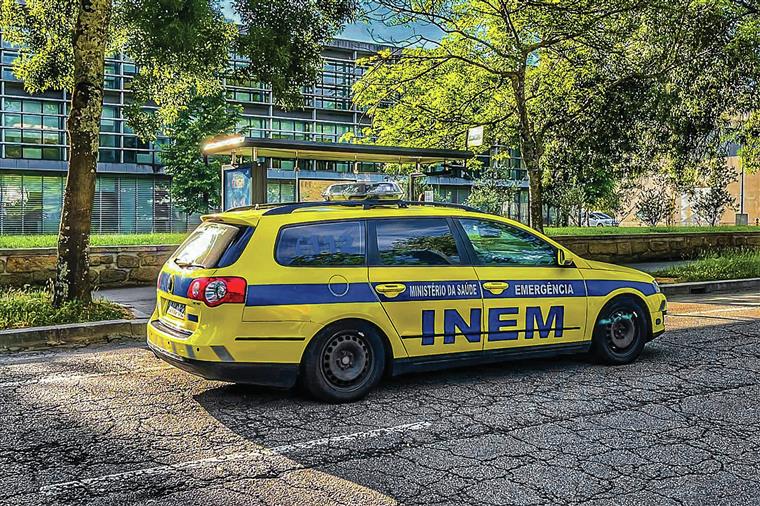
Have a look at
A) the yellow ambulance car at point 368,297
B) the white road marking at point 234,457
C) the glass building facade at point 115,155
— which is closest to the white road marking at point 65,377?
the yellow ambulance car at point 368,297

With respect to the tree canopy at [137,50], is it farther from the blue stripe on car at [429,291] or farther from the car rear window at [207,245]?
the blue stripe on car at [429,291]

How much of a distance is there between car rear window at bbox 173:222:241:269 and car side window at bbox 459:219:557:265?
2.13 m

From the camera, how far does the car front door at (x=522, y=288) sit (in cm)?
674

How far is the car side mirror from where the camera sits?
7.19 metres

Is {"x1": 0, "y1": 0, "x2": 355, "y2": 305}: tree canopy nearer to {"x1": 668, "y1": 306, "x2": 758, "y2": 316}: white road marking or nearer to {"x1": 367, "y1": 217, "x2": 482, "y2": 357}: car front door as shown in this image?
{"x1": 367, "y1": 217, "x2": 482, "y2": 357}: car front door

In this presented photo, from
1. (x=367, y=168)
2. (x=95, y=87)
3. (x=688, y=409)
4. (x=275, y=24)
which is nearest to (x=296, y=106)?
(x=275, y=24)

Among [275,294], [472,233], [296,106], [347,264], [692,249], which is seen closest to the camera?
[275,294]

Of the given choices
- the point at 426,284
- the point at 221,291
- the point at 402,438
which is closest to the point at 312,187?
the point at 426,284

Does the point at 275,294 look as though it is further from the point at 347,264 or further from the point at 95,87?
the point at 95,87

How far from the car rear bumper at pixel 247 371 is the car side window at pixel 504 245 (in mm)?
2055

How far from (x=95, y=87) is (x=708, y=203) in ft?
104

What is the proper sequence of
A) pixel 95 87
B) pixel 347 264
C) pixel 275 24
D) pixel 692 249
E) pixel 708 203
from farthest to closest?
pixel 708 203 → pixel 692 249 → pixel 275 24 → pixel 95 87 → pixel 347 264

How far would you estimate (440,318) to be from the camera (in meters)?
6.45

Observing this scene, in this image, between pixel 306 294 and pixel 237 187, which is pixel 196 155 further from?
pixel 306 294
